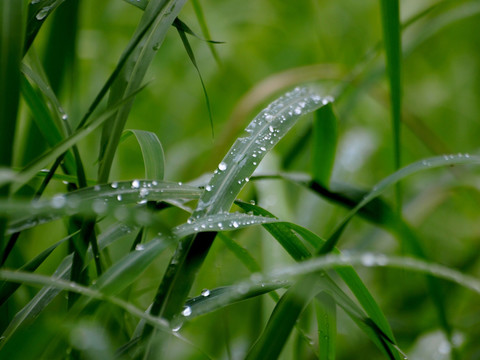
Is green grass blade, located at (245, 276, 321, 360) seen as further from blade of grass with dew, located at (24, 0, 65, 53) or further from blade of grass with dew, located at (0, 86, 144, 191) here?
blade of grass with dew, located at (24, 0, 65, 53)

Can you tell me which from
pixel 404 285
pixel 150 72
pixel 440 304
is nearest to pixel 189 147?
pixel 150 72

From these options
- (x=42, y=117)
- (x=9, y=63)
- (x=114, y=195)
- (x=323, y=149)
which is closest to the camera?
(x=9, y=63)

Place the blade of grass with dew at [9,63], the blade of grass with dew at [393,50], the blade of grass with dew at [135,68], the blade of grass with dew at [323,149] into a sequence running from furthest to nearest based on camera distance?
the blade of grass with dew at [323,149]
the blade of grass with dew at [393,50]
the blade of grass with dew at [135,68]
the blade of grass with dew at [9,63]

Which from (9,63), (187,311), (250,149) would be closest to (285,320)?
(187,311)

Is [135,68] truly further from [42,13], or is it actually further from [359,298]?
[359,298]

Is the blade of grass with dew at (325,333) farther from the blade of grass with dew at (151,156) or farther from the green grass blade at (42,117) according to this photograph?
the green grass blade at (42,117)

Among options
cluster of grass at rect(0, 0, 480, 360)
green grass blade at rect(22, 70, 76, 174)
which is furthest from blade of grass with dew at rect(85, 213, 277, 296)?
green grass blade at rect(22, 70, 76, 174)

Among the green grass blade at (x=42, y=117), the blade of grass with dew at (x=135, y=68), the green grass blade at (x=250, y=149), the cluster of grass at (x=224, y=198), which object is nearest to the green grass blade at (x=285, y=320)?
the cluster of grass at (x=224, y=198)
